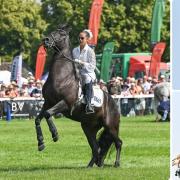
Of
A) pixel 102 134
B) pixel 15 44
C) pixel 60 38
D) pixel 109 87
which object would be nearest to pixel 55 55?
pixel 60 38

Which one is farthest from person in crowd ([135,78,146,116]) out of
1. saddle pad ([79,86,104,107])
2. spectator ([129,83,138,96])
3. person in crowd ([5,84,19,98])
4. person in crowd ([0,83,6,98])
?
saddle pad ([79,86,104,107])

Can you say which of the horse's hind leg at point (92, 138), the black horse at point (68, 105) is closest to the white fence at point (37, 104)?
the black horse at point (68, 105)

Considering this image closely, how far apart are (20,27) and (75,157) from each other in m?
70.3

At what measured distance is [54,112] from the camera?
584 inches

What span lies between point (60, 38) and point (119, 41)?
213ft

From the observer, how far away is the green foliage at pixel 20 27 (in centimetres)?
8712

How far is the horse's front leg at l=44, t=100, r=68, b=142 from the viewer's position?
14.9 m

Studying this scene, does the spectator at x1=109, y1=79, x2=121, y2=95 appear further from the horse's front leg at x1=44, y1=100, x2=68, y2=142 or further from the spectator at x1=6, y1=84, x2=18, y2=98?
the horse's front leg at x1=44, y1=100, x2=68, y2=142

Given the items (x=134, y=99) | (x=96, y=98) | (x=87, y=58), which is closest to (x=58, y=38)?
(x=87, y=58)

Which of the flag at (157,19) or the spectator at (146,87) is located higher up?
the flag at (157,19)

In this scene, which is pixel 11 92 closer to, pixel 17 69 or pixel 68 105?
pixel 17 69

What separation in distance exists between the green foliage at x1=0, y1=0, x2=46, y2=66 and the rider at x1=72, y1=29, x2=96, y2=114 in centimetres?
7048

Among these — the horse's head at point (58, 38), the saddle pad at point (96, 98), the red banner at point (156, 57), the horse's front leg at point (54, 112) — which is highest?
the red banner at point (156, 57)

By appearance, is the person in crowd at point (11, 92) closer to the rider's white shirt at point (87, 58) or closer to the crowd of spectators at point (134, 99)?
the crowd of spectators at point (134, 99)
